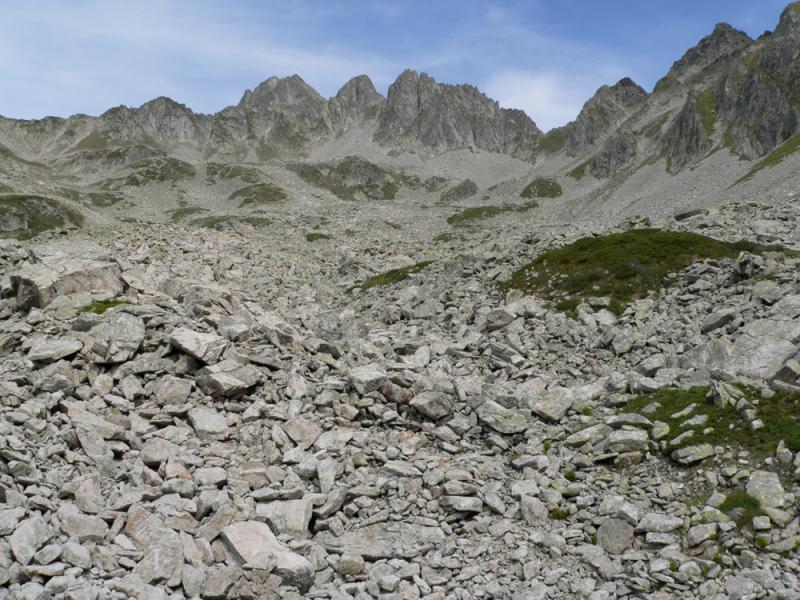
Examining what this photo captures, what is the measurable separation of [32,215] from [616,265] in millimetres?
118150

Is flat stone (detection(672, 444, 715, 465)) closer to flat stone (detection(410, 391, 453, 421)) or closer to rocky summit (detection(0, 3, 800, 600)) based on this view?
rocky summit (detection(0, 3, 800, 600))

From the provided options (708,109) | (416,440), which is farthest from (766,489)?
(708,109)

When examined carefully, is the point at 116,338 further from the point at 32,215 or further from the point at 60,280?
the point at 32,215

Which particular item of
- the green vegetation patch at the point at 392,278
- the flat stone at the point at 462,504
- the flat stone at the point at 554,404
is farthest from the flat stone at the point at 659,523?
the green vegetation patch at the point at 392,278

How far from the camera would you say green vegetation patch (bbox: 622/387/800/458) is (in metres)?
13.2

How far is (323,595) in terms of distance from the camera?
10828 millimetres

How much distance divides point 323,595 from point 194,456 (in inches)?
240

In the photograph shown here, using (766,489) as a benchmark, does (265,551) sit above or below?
below

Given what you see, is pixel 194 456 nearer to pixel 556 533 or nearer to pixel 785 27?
pixel 556 533

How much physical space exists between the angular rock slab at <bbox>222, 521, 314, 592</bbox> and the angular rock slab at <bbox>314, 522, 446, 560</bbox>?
3.73 feet

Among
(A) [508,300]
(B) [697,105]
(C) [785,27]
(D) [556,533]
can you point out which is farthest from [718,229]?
(C) [785,27]

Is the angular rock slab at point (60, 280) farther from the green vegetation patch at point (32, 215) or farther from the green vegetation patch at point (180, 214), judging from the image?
the green vegetation patch at point (180, 214)

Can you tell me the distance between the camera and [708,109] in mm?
169750

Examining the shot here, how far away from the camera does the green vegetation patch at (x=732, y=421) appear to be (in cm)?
1321
